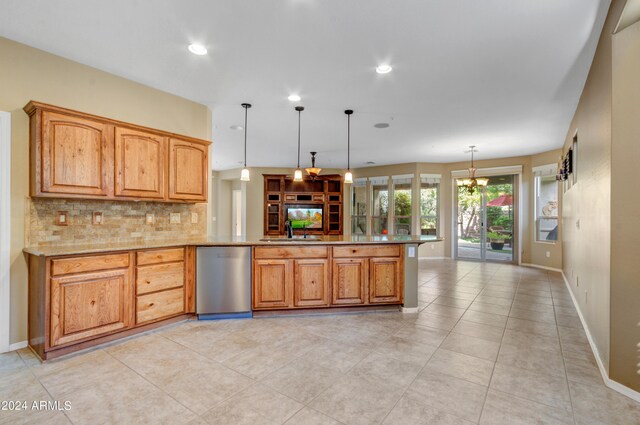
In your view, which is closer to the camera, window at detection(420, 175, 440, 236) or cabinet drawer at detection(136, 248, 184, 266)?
cabinet drawer at detection(136, 248, 184, 266)

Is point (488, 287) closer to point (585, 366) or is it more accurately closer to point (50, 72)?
point (585, 366)

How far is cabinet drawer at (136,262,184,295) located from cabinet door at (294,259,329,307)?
4.24 ft

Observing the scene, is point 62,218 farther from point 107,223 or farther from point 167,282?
point 167,282

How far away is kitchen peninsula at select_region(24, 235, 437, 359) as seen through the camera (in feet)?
8.16

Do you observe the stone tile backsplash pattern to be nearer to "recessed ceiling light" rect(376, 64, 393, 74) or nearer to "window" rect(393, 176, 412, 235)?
"recessed ceiling light" rect(376, 64, 393, 74)

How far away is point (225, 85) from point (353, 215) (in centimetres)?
667

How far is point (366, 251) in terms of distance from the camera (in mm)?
3668

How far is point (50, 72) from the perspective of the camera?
9.28 ft

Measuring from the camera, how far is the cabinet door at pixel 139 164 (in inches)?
120

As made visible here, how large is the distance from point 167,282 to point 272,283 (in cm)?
112

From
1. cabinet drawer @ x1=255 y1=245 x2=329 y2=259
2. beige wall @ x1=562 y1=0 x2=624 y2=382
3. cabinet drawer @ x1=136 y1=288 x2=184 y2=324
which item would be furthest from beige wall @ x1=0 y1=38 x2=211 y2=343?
beige wall @ x1=562 y1=0 x2=624 y2=382

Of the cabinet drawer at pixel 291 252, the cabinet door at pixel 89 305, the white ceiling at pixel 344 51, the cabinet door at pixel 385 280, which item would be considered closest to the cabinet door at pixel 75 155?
the white ceiling at pixel 344 51

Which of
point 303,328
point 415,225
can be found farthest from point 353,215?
point 303,328

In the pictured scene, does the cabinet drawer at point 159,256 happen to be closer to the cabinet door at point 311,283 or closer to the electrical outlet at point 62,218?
the electrical outlet at point 62,218
